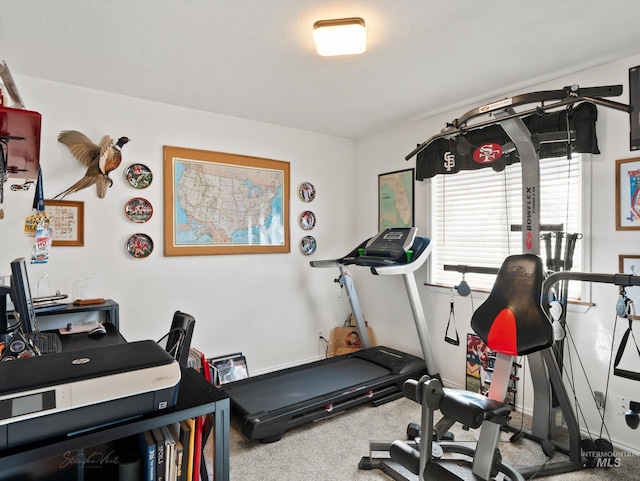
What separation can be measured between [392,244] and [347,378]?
116 centimetres

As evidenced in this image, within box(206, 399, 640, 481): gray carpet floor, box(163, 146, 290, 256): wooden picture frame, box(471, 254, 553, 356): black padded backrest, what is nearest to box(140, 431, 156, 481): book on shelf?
box(206, 399, 640, 481): gray carpet floor

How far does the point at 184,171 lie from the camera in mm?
3217

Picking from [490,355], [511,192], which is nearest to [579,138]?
[511,192]

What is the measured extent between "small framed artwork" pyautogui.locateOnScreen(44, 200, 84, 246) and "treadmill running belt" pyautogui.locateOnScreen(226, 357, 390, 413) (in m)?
1.59

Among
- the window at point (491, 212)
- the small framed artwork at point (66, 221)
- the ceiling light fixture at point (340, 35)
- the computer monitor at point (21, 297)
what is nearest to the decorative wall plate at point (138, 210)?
the small framed artwork at point (66, 221)

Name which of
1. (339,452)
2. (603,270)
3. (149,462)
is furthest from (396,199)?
(149,462)

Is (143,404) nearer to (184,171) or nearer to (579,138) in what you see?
(184,171)

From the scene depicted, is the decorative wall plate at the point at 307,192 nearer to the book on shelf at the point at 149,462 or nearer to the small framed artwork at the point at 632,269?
the small framed artwork at the point at 632,269

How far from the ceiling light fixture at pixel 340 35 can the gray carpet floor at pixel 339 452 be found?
2.35 m

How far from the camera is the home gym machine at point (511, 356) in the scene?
180 cm

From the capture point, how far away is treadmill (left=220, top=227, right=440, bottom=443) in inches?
101

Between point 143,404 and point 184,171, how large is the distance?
2463 millimetres

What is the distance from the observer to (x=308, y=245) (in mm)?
3984

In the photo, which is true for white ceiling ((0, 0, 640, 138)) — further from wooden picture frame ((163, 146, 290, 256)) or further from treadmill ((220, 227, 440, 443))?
treadmill ((220, 227, 440, 443))
